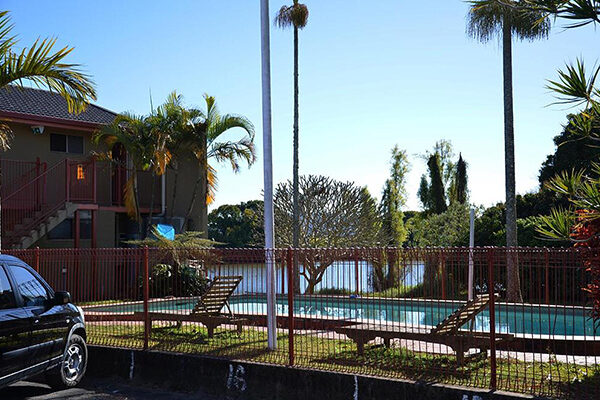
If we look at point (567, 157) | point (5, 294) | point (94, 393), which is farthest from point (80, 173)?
point (567, 157)

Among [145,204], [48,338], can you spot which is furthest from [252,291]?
[145,204]

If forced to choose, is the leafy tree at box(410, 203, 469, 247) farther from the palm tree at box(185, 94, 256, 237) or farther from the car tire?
the car tire

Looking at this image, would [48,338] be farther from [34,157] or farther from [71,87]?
[34,157]

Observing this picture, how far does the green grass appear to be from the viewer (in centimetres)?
788

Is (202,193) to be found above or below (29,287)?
above

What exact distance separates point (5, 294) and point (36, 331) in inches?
27.9

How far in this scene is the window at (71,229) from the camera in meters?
22.2

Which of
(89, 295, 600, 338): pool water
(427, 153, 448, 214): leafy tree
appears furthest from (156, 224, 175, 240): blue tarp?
(427, 153, 448, 214): leafy tree

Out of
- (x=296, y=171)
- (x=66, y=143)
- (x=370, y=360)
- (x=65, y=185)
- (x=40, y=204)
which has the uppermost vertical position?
(x=66, y=143)

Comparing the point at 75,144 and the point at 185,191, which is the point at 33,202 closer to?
the point at 75,144

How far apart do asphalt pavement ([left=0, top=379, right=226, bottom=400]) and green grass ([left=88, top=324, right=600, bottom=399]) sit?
2.48 feet

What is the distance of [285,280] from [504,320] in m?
3.16

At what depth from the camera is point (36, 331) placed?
8891mm

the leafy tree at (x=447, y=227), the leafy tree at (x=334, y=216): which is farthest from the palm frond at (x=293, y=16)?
the leafy tree at (x=447, y=227)
